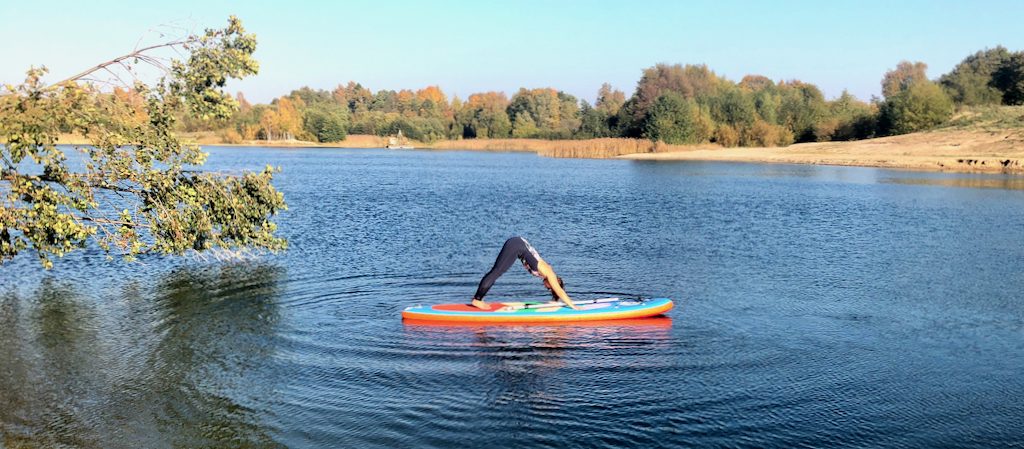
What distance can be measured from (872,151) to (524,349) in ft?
239

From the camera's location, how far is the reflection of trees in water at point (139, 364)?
10125 mm

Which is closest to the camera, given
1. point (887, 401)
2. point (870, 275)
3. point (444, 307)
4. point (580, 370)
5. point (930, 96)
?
point (887, 401)

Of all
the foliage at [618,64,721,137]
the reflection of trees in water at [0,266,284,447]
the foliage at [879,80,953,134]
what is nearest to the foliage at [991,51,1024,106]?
the foliage at [879,80,953,134]

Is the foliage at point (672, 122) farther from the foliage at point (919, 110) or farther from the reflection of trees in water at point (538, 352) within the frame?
the reflection of trees in water at point (538, 352)

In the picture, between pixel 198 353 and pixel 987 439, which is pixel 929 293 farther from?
pixel 198 353

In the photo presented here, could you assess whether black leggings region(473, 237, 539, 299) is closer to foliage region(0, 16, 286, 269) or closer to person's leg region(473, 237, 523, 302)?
person's leg region(473, 237, 523, 302)

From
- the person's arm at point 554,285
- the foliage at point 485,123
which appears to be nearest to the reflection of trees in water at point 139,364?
the person's arm at point 554,285

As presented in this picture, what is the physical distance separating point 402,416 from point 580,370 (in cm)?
312

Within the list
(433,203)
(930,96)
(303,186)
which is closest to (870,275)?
(433,203)

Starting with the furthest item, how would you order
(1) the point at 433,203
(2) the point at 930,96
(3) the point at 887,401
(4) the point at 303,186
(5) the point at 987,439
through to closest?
(2) the point at 930,96
(4) the point at 303,186
(1) the point at 433,203
(3) the point at 887,401
(5) the point at 987,439

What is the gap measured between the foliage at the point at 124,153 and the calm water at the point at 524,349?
2.01 metres

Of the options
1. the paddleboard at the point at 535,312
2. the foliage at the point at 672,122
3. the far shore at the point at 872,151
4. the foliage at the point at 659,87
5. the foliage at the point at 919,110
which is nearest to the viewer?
the paddleboard at the point at 535,312

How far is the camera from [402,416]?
1055 cm

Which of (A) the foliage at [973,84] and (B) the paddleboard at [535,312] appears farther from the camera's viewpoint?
(A) the foliage at [973,84]
